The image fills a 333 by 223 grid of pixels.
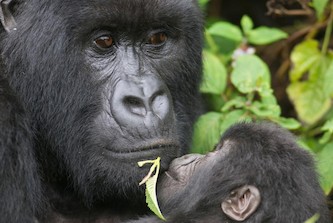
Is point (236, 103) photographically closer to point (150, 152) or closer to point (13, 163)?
point (150, 152)

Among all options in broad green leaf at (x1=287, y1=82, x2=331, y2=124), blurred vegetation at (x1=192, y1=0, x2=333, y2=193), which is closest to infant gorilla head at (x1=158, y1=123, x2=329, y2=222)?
blurred vegetation at (x1=192, y1=0, x2=333, y2=193)

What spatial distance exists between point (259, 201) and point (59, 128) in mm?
1250

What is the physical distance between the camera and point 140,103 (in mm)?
4375

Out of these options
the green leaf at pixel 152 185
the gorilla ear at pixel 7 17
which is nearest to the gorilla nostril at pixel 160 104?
the green leaf at pixel 152 185

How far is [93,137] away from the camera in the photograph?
4.50 meters

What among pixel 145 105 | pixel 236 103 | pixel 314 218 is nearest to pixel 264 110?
pixel 236 103

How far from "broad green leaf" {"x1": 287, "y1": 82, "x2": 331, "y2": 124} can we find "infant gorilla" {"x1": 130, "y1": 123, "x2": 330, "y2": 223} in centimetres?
170

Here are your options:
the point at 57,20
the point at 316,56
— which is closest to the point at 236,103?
the point at 316,56

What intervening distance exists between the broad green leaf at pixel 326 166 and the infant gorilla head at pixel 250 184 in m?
0.75

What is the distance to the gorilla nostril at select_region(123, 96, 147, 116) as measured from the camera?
4.37 meters

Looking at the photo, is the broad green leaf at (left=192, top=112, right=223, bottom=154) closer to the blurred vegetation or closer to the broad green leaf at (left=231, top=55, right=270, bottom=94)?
the blurred vegetation

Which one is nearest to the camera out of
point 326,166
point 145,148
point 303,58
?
point 145,148

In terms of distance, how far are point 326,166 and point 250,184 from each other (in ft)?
4.30

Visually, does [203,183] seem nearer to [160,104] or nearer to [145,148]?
[145,148]
